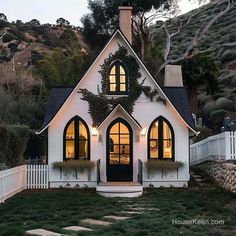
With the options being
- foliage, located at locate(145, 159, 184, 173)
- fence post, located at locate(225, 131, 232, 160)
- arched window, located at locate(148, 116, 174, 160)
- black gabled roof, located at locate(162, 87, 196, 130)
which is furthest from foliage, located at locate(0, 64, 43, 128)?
fence post, located at locate(225, 131, 232, 160)

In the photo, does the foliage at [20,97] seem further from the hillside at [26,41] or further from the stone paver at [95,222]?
the stone paver at [95,222]

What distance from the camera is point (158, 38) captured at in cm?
4903

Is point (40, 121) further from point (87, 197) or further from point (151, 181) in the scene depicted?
point (87, 197)

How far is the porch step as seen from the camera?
16922mm

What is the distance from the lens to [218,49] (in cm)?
5819

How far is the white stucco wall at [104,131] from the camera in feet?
63.3

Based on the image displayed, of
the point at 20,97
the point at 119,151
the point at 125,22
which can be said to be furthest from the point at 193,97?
the point at 119,151

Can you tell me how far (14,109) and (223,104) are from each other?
1682 cm

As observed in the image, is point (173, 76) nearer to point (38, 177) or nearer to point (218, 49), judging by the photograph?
point (38, 177)

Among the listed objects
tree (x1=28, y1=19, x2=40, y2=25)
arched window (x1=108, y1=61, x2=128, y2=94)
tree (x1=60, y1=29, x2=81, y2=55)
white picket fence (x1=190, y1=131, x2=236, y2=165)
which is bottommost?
white picket fence (x1=190, y1=131, x2=236, y2=165)

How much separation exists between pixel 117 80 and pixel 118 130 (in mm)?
2163

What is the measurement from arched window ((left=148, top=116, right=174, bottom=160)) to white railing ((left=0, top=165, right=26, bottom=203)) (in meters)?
5.31

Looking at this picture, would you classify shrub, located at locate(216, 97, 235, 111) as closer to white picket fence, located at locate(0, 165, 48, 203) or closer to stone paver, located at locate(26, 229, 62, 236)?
white picket fence, located at locate(0, 165, 48, 203)

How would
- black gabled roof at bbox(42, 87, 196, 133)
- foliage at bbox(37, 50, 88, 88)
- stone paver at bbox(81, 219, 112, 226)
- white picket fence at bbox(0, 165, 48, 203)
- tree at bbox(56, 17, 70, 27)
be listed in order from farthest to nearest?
tree at bbox(56, 17, 70, 27) < foliage at bbox(37, 50, 88, 88) < black gabled roof at bbox(42, 87, 196, 133) < white picket fence at bbox(0, 165, 48, 203) < stone paver at bbox(81, 219, 112, 226)
